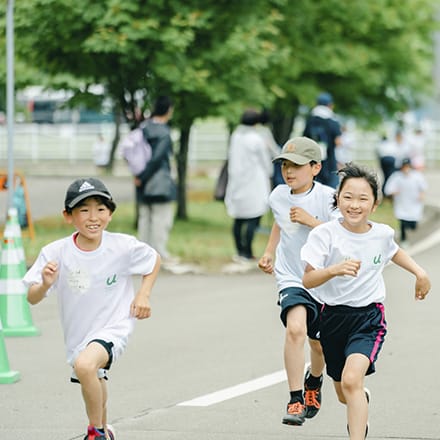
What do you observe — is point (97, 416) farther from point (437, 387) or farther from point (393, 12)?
point (393, 12)

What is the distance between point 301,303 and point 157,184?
325 inches

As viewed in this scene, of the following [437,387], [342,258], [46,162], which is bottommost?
[46,162]

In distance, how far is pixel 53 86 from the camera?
19391mm

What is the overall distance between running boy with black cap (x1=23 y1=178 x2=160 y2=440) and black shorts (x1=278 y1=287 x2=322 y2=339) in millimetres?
1001

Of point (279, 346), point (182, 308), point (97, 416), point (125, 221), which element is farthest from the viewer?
point (125, 221)

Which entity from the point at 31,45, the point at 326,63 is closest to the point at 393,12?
the point at 326,63

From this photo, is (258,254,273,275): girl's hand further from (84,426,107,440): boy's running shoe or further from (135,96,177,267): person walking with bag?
(135,96,177,267): person walking with bag

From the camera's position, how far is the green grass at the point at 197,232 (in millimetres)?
16141

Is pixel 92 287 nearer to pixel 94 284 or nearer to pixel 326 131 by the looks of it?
pixel 94 284

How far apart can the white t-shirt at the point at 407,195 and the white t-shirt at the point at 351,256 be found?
1156 cm

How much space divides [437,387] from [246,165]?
27.3 feet

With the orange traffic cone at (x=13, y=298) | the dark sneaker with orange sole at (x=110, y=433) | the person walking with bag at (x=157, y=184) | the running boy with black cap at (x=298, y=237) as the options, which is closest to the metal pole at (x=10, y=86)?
the person walking with bag at (x=157, y=184)

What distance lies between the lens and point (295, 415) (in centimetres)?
677

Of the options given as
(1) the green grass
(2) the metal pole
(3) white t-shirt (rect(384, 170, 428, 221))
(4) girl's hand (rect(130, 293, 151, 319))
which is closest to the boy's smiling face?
(4) girl's hand (rect(130, 293, 151, 319))
